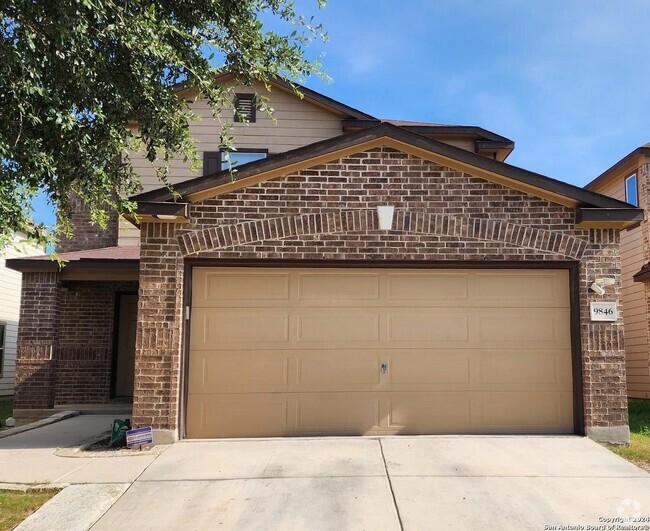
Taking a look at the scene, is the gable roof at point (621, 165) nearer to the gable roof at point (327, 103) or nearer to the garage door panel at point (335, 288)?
the gable roof at point (327, 103)

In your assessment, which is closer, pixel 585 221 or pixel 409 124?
pixel 585 221

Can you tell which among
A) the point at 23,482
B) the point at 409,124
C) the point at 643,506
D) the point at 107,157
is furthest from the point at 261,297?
the point at 409,124

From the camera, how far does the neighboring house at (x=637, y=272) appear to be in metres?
14.1

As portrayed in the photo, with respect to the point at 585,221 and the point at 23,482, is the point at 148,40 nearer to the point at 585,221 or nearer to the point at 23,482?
the point at 23,482

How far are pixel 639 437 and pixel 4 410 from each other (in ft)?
44.3

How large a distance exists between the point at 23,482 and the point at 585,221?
7420 mm

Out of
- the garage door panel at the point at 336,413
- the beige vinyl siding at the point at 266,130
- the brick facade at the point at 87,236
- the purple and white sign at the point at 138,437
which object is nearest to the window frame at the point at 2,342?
the brick facade at the point at 87,236

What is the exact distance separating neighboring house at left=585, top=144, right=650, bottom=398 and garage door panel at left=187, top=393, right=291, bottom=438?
9.34 meters

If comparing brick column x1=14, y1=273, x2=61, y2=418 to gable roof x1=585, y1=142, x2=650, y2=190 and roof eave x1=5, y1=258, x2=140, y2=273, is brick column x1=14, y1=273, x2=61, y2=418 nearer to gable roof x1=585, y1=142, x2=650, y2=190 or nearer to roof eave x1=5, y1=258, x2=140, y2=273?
roof eave x1=5, y1=258, x2=140, y2=273

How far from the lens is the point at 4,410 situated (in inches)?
583

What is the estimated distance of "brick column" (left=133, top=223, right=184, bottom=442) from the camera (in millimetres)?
8047

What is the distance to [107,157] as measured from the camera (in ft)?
21.8

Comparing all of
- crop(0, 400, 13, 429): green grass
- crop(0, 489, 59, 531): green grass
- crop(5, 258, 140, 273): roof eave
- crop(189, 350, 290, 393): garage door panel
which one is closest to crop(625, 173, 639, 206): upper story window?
crop(189, 350, 290, 393): garage door panel

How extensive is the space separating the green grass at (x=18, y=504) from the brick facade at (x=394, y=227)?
3.16 metres
